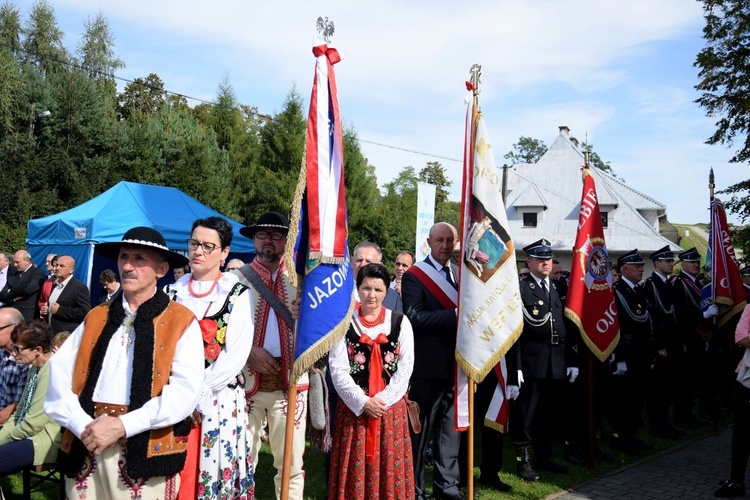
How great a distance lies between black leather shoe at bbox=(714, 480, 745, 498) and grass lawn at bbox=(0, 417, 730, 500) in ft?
3.55

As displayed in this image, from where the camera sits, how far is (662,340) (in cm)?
799

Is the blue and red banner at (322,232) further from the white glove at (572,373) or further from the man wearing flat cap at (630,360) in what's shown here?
the man wearing flat cap at (630,360)

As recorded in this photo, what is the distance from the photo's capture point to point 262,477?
572 centimetres

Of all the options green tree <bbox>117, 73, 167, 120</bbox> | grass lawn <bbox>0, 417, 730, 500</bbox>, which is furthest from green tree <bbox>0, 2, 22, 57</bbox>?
grass lawn <bbox>0, 417, 730, 500</bbox>

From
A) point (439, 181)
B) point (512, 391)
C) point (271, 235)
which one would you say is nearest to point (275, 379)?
point (271, 235)

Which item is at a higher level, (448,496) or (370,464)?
(370,464)

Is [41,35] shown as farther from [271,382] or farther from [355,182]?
[271,382]

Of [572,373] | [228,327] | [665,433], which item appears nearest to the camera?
[228,327]

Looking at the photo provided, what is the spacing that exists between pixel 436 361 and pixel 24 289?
792cm

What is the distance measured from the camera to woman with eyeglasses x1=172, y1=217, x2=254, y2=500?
343 cm

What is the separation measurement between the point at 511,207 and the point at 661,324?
102ft

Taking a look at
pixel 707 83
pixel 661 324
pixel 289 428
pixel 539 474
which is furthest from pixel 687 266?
pixel 707 83

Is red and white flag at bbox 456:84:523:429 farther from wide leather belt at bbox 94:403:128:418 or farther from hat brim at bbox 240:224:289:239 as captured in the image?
wide leather belt at bbox 94:403:128:418

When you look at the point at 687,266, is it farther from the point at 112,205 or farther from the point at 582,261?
the point at 112,205
